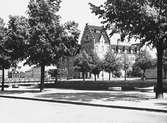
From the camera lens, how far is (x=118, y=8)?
66.0 feet

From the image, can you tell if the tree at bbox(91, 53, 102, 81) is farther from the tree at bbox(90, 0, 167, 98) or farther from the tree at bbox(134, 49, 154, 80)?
the tree at bbox(90, 0, 167, 98)

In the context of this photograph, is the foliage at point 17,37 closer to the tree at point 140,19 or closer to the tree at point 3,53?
the tree at point 3,53

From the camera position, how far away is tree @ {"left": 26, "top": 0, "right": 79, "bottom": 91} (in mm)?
27984

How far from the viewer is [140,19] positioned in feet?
62.5

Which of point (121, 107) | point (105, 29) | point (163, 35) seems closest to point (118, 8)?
point (105, 29)

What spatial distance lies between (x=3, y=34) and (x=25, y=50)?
486cm

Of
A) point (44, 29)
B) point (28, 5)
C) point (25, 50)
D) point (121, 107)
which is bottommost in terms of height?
point (121, 107)

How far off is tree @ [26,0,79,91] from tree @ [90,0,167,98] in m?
8.19

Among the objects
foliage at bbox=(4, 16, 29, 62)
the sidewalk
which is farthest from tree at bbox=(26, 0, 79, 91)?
the sidewalk

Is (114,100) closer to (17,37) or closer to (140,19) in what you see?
(140,19)

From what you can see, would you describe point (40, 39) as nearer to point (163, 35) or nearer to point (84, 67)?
point (163, 35)

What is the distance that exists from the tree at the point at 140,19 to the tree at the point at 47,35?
8190mm

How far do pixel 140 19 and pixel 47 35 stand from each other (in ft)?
39.5

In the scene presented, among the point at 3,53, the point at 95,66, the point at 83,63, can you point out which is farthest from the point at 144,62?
the point at 3,53
